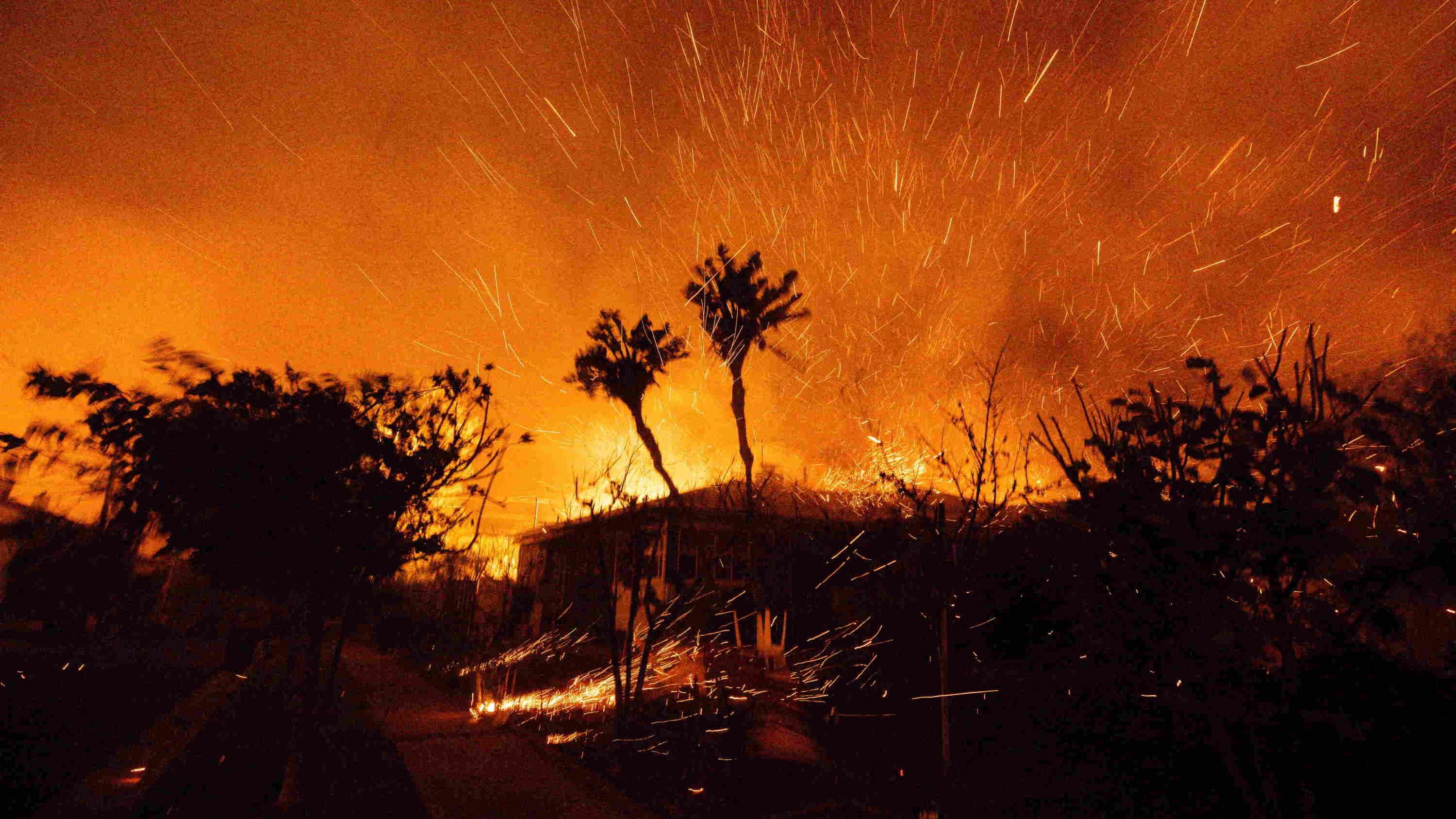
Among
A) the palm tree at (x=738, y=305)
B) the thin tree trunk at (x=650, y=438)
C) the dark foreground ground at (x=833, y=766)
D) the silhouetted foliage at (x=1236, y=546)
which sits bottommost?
the dark foreground ground at (x=833, y=766)

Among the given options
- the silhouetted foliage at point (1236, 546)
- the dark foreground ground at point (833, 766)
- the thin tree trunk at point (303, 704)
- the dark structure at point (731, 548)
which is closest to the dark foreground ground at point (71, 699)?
the dark foreground ground at point (833, 766)

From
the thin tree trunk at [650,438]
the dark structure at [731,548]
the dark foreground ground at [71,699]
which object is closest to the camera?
the dark foreground ground at [71,699]

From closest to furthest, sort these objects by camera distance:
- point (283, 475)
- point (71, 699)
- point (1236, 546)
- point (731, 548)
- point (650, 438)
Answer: point (1236, 546) < point (283, 475) < point (731, 548) < point (71, 699) < point (650, 438)

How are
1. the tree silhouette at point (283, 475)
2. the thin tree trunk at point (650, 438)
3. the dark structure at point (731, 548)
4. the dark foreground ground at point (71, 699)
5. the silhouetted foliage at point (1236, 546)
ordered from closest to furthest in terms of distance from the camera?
the silhouetted foliage at point (1236, 546)
the tree silhouette at point (283, 475)
the dark foreground ground at point (71, 699)
the dark structure at point (731, 548)
the thin tree trunk at point (650, 438)

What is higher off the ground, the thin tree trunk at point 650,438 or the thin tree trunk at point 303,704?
the thin tree trunk at point 650,438

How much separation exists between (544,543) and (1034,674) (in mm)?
18988

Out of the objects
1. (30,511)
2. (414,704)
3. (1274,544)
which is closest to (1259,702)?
(1274,544)

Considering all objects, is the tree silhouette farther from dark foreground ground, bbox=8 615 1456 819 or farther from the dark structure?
the dark structure

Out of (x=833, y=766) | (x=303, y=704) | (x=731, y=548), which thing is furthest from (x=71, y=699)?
(x=833, y=766)

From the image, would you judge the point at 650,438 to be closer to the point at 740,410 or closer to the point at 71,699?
the point at 740,410

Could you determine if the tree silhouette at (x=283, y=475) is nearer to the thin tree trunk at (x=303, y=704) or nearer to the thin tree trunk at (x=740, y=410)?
the thin tree trunk at (x=303, y=704)

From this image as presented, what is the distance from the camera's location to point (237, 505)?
17.7ft

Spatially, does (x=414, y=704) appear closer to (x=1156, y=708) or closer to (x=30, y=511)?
(x=30, y=511)

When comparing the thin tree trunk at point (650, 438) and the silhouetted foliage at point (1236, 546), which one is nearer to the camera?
the silhouetted foliage at point (1236, 546)
